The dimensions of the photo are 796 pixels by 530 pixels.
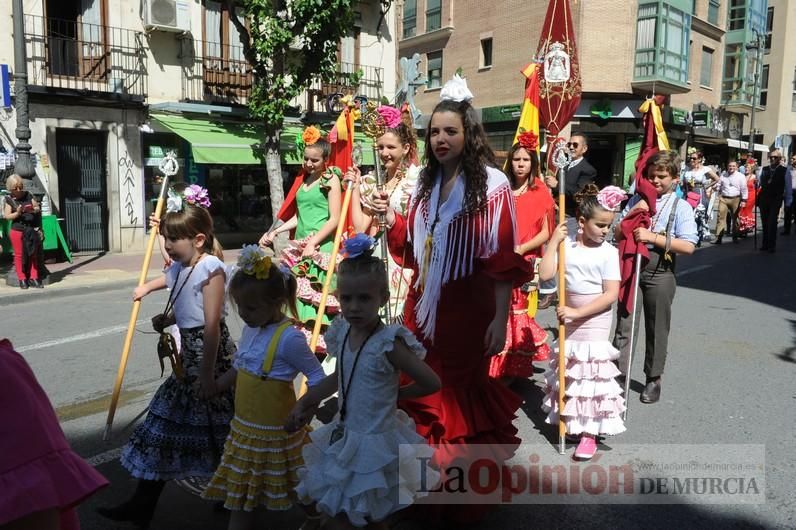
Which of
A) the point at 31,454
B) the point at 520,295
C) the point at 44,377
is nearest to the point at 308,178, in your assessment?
the point at 520,295

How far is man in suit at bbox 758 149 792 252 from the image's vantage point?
13.6m

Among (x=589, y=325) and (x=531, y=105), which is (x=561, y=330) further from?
(x=531, y=105)

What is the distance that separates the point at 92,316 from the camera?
823 cm

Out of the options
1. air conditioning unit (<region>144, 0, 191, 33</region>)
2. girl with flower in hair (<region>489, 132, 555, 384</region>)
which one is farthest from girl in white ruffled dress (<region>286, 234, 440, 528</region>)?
air conditioning unit (<region>144, 0, 191, 33</region>)

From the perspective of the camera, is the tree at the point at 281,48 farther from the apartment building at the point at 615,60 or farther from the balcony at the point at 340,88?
the apartment building at the point at 615,60

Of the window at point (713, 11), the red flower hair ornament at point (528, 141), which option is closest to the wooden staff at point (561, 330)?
the red flower hair ornament at point (528, 141)

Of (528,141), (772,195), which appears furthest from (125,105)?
(772,195)

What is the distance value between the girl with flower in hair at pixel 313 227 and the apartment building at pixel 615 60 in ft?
63.4

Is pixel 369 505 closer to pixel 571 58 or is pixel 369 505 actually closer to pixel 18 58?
pixel 571 58

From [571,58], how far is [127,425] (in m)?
4.48

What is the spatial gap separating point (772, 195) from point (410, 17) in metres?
23.1

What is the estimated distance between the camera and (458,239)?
3.13m

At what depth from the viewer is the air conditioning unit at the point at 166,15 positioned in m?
14.2

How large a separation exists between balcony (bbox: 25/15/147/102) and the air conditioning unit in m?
0.53
